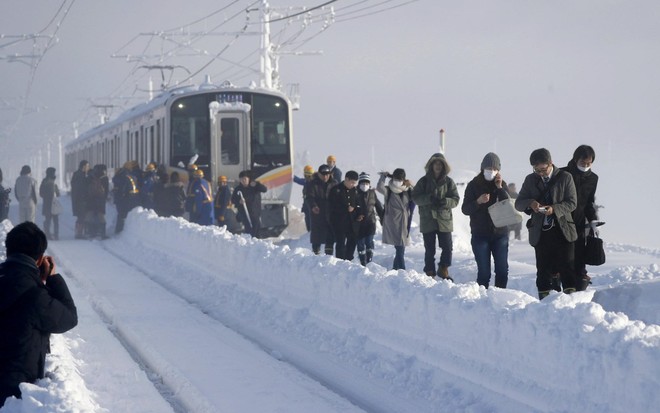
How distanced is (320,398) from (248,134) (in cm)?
1560

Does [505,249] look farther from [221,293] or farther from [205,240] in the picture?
[205,240]

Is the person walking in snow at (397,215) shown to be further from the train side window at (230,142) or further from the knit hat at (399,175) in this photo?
the train side window at (230,142)

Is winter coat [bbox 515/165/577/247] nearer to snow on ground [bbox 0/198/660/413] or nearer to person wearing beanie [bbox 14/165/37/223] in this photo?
snow on ground [bbox 0/198/660/413]

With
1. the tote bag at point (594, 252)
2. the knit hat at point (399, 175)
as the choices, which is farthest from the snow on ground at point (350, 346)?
the knit hat at point (399, 175)

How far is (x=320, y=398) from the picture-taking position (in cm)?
688

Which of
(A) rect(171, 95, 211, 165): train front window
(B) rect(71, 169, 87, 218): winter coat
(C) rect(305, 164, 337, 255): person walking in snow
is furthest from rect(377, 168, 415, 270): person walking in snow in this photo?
(B) rect(71, 169, 87, 218): winter coat

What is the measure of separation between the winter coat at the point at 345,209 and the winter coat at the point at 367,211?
0.21ft

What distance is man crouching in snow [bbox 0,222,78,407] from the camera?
16.7 ft

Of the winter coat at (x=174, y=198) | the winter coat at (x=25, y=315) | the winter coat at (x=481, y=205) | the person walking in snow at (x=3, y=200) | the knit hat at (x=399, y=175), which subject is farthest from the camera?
the winter coat at (x=174, y=198)

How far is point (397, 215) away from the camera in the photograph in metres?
13.0

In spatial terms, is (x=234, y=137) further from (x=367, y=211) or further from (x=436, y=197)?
(x=436, y=197)

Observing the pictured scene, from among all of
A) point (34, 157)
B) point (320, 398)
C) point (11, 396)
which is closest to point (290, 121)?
point (320, 398)

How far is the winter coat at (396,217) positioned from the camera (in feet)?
42.2

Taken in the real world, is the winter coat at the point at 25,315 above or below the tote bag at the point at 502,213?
below
